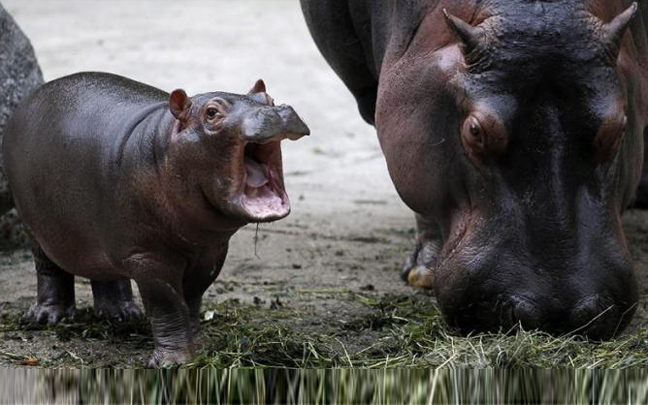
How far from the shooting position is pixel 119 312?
4219mm

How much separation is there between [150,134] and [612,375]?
1411mm

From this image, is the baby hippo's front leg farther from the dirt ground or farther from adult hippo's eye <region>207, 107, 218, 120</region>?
adult hippo's eye <region>207, 107, 218, 120</region>

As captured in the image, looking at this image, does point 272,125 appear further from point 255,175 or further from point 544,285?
point 544,285

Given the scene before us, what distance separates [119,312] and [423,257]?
147 centimetres

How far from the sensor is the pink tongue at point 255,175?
326cm

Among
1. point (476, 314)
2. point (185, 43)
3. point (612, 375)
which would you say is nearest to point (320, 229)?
point (476, 314)

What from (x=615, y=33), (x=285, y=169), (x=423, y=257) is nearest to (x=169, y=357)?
(x=615, y=33)

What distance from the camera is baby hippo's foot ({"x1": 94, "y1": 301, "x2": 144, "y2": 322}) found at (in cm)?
420

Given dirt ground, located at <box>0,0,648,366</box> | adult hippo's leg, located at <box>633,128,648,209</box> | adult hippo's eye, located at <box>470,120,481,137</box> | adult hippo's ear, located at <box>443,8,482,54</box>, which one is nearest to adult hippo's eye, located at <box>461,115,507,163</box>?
adult hippo's eye, located at <box>470,120,481,137</box>

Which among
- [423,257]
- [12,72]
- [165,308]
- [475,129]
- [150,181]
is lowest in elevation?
[423,257]

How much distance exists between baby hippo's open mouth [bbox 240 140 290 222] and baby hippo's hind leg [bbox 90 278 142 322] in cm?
112

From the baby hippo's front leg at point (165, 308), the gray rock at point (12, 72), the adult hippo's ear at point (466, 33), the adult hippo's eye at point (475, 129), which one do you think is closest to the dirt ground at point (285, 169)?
the baby hippo's front leg at point (165, 308)

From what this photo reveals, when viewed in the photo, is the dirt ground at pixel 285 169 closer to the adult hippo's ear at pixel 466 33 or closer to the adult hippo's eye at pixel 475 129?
the adult hippo's eye at pixel 475 129

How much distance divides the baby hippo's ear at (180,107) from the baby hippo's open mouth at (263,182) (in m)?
0.23
